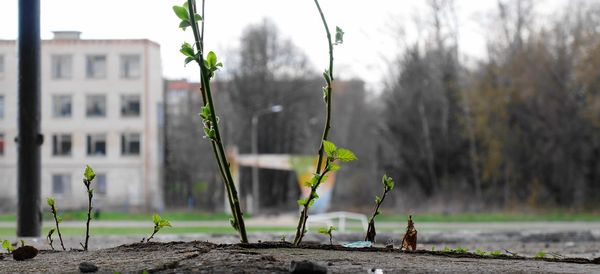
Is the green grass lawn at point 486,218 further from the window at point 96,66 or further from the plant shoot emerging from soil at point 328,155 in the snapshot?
the plant shoot emerging from soil at point 328,155

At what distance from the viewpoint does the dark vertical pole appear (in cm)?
917

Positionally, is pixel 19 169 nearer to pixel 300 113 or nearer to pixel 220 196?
pixel 220 196

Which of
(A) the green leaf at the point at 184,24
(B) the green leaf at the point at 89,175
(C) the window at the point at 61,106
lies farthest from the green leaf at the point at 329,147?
(C) the window at the point at 61,106

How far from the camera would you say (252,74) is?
55531 mm

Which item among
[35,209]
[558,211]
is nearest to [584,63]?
[558,211]

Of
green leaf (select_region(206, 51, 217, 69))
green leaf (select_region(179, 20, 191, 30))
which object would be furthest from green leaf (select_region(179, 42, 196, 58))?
green leaf (select_region(179, 20, 191, 30))

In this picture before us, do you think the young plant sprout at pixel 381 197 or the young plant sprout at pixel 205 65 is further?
the young plant sprout at pixel 381 197

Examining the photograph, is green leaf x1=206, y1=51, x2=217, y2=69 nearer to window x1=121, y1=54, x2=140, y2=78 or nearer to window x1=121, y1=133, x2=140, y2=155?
window x1=121, y1=54, x2=140, y2=78

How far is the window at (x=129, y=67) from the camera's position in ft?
75.9

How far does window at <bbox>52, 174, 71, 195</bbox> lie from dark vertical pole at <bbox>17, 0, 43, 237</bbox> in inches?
741

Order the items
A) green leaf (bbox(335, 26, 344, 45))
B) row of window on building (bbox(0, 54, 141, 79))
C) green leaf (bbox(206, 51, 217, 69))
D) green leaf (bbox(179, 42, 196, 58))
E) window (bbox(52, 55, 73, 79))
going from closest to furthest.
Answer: green leaf (bbox(179, 42, 196, 58)) < green leaf (bbox(206, 51, 217, 69)) < green leaf (bbox(335, 26, 344, 45)) < window (bbox(52, 55, 73, 79)) < row of window on building (bbox(0, 54, 141, 79))

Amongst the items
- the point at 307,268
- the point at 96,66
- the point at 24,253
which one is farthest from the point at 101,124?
the point at 307,268

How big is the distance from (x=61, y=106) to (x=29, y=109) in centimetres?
2036

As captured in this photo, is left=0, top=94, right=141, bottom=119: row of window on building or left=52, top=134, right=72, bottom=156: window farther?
left=0, top=94, right=141, bottom=119: row of window on building
